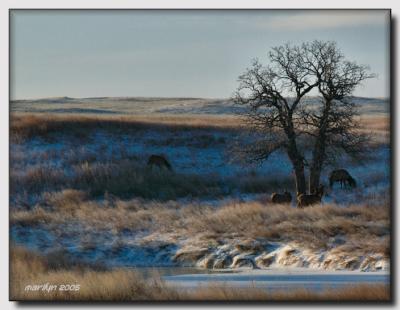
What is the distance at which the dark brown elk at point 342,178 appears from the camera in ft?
64.3

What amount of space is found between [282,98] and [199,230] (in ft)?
9.72

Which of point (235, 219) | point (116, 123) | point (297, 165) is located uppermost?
point (116, 123)

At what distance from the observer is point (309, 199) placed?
19.6 metres

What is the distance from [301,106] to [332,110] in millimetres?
578

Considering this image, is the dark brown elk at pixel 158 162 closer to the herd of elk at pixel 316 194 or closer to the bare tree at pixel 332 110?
the herd of elk at pixel 316 194

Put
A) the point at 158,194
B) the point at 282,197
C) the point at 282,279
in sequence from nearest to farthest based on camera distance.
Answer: the point at 282,279 → the point at 282,197 → the point at 158,194

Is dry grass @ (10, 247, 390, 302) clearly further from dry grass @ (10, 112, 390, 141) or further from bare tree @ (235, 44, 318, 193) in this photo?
bare tree @ (235, 44, 318, 193)

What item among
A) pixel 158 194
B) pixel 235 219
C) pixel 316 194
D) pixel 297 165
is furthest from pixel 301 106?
pixel 158 194

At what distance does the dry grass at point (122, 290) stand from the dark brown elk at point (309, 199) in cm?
273

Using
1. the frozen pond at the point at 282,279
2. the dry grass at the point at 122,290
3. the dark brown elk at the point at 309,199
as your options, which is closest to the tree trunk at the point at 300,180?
the dark brown elk at the point at 309,199

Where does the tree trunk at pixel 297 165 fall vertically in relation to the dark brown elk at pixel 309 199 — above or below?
above

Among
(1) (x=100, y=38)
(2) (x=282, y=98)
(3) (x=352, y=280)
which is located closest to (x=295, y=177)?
(2) (x=282, y=98)

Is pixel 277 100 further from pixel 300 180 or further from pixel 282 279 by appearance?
pixel 282 279

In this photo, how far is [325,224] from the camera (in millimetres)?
18438
